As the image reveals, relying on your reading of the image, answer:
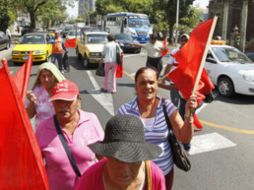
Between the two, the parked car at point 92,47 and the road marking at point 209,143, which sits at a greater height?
the parked car at point 92,47

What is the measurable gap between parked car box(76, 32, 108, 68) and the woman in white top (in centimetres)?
1397

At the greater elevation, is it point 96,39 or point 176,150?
point 176,150

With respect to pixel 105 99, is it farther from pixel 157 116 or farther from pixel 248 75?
pixel 157 116

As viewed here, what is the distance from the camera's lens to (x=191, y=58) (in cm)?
446

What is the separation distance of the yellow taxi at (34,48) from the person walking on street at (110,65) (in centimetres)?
803

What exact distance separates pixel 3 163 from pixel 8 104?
371 millimetres

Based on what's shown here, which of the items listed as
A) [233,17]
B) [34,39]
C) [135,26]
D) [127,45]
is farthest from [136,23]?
[233,17]

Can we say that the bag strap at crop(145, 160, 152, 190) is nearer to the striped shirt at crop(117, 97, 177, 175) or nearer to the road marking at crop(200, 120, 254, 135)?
the striped shirt at crop(117, 97, 177, 175)

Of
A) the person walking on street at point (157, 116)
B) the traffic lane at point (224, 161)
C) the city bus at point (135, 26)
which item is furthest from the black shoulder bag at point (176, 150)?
the city bus at point (135, 26)

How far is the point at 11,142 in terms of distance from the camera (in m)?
2.67

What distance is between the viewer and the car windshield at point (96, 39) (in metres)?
20.8

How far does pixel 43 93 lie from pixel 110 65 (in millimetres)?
8803

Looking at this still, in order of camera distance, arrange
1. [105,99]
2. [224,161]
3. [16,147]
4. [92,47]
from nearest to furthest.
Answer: [16,147]
[224,161]
[105,99]
[92,47]

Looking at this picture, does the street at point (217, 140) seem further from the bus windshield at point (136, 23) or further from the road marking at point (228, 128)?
the bus windshield at point (136, 23)
